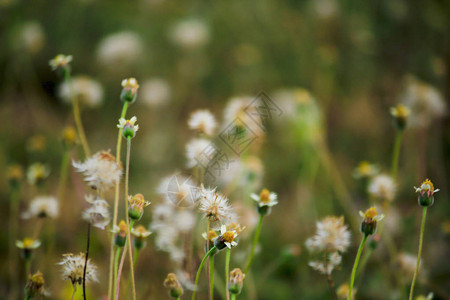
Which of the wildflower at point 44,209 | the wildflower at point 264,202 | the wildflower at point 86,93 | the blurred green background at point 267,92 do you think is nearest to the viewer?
the wildflower at point 264,202

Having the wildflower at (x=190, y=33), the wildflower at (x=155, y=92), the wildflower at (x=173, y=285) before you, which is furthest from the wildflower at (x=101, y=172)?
the wildflower at (x=190, y=33)

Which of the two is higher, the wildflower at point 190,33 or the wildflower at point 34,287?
the wildflower at point 190,33

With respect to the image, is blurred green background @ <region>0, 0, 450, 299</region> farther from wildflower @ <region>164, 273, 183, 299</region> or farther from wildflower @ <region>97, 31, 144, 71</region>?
wildflower @ <region>164, 273, 183, 299</region>

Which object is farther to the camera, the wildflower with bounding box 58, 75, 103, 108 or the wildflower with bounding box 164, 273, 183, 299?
the wildflower with bounding box 58, 75, 103, 108

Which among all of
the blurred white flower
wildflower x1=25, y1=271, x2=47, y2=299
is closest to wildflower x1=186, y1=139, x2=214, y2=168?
wildflower x1=25, y1=271, x2=47, y2=299

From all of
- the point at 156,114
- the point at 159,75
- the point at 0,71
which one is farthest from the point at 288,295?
the point at 0,71

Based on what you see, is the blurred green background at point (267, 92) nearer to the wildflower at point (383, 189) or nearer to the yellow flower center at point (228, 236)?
the wildflower at point (383, 189)

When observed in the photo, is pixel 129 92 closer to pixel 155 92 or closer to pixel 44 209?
pixel 44 209
